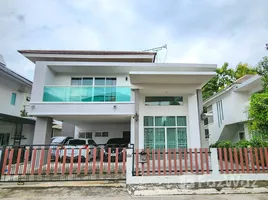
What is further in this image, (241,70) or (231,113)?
(241,70)

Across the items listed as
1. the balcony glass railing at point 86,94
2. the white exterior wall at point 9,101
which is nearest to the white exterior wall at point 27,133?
the white exterior wall at point 9,101

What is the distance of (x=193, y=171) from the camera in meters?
6.54

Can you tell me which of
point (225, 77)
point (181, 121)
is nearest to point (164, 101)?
point (181, 121)

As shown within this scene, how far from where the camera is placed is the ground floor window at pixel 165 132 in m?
11.0

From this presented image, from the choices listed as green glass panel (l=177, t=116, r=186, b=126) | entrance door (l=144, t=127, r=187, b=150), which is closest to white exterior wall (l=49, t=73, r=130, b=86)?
entrance door (l=144, t=127, r=187, b=150)

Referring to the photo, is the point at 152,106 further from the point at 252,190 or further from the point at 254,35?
the point at 254,35

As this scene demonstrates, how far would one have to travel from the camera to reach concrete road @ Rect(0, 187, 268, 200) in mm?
5246

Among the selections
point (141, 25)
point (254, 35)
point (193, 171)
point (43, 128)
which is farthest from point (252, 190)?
point (254, 35)

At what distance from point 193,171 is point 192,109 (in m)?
5.43

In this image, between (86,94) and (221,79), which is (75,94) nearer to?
(86,94)

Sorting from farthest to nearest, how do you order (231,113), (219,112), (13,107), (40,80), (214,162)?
1. (219,112)
2. (231,113)
3. (13,107)
4. (40,80)
5. (214,162)

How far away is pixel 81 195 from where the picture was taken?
5.39 meters

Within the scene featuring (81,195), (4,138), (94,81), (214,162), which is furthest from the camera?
(4,138)

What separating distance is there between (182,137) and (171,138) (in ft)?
2.42
